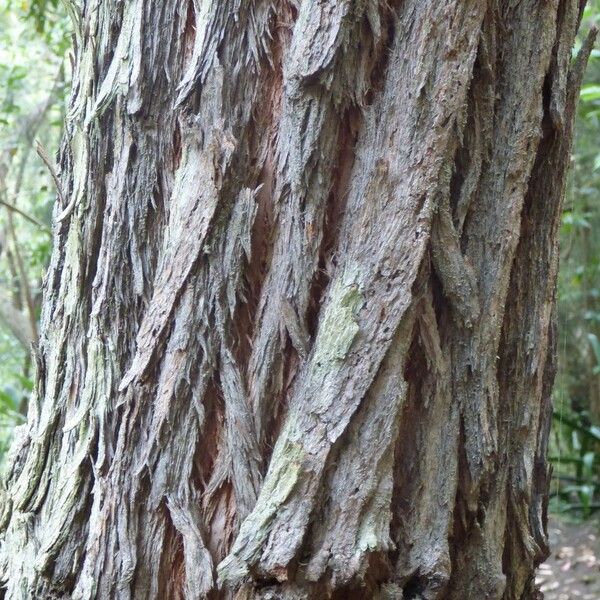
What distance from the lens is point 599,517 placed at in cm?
464

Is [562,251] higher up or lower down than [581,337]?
higher up

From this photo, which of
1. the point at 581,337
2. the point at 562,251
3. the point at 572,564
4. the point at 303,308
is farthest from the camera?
the point at 581,337

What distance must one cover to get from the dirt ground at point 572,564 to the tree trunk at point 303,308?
9.85 feet

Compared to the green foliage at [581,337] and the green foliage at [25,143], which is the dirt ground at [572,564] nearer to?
the green foliage at [581,337]

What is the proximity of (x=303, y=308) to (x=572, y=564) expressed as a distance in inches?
147

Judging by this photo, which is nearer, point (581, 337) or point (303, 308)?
point (303, 308)

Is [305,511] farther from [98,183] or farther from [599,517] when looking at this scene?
[599,517]

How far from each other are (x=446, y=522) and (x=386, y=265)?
0.34 metres

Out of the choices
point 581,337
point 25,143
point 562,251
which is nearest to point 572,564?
point 581,337

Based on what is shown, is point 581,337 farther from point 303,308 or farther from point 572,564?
point 303,308

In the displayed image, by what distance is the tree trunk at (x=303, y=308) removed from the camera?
0.91m

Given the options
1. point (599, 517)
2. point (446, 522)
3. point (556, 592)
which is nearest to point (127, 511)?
point (446, 522)

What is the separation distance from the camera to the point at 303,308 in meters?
0.95

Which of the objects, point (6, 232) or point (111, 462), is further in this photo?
point (6, 232)
